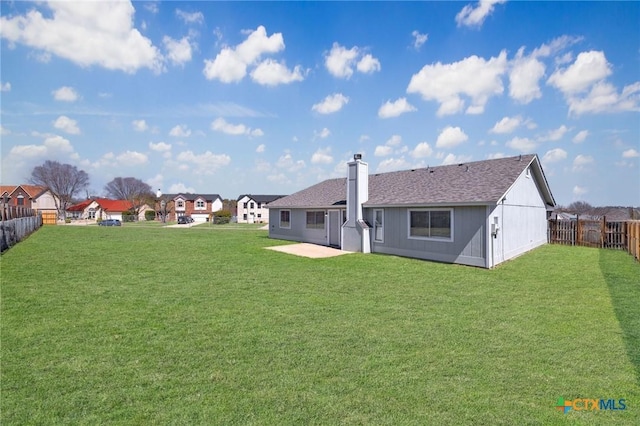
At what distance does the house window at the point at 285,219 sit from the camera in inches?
859

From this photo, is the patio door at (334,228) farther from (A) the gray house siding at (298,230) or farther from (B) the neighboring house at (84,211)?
(B) the neighboring house at (84,211)

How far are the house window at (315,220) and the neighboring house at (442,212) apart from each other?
6 centimetres

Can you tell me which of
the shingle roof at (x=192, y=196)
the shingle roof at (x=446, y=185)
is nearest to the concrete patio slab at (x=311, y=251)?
the shingle roof at (x=446, y=185)

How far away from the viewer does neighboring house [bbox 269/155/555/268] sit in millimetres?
12195

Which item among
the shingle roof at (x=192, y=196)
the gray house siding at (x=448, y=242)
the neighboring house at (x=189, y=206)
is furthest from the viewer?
the shingle roof at (x=192, y=196)

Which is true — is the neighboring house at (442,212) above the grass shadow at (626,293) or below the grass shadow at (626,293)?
above

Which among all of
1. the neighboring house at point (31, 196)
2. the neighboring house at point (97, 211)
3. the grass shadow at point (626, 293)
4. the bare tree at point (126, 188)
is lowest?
the grass shadow at point (626, 293)

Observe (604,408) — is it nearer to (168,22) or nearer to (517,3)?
(517,3)

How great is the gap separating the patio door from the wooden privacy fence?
13.2 metres

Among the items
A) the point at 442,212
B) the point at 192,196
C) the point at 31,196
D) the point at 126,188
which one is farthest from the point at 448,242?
the point at 126,188

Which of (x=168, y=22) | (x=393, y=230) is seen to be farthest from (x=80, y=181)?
(x=393, y=230)

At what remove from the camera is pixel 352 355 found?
15.1ft

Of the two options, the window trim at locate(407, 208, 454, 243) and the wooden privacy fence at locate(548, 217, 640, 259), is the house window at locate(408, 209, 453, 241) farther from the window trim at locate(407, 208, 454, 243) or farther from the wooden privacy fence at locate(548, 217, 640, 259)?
the wooden privacy fence at locate(548, 217, 640, 259)

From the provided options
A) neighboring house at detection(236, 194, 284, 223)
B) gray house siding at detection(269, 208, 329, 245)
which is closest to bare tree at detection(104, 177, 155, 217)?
neighboring house at detection(236, 194, 284, 223)
